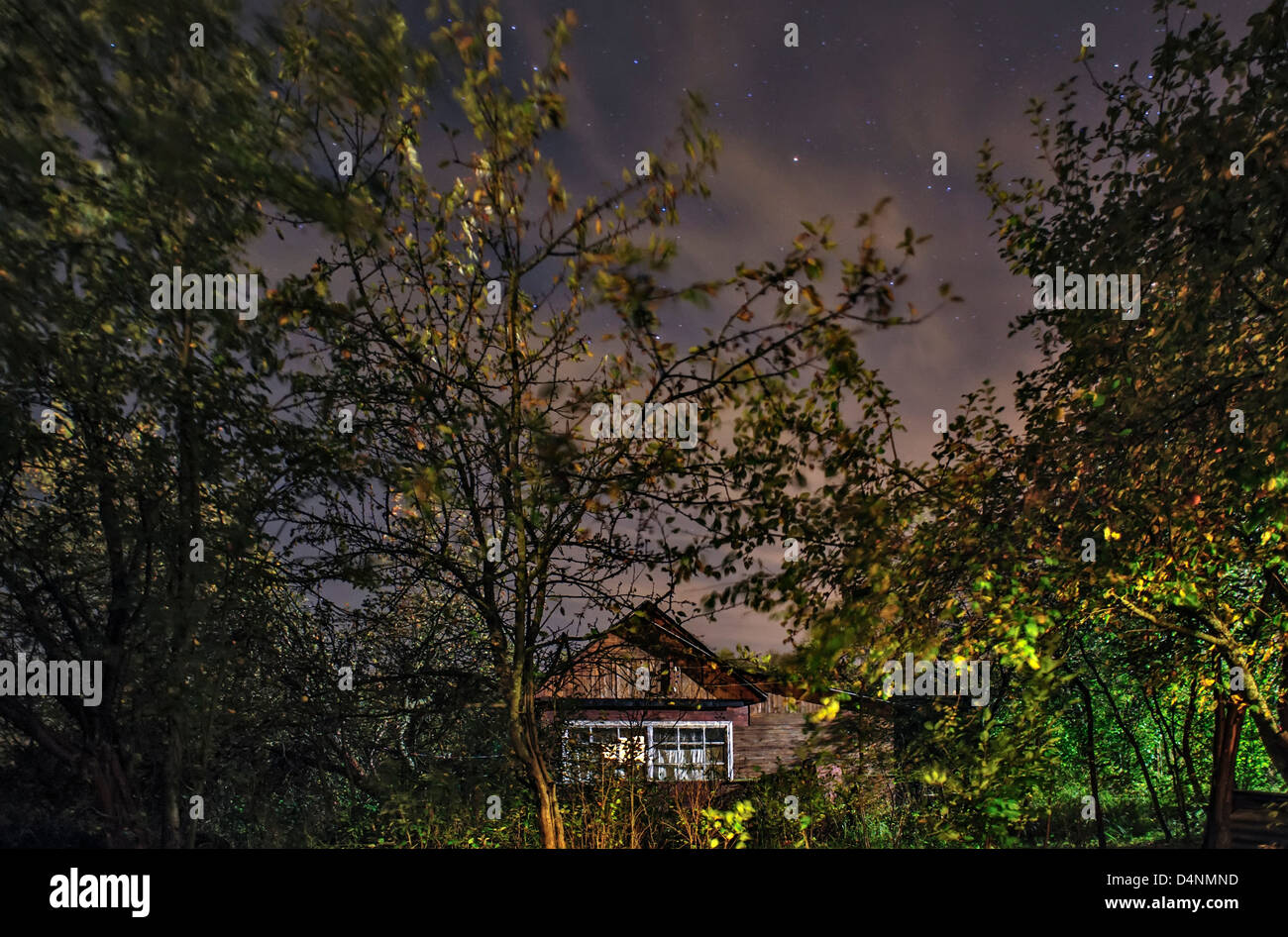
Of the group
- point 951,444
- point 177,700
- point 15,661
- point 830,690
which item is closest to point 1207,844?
point 951,444

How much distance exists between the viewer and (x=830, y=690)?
204 inches
